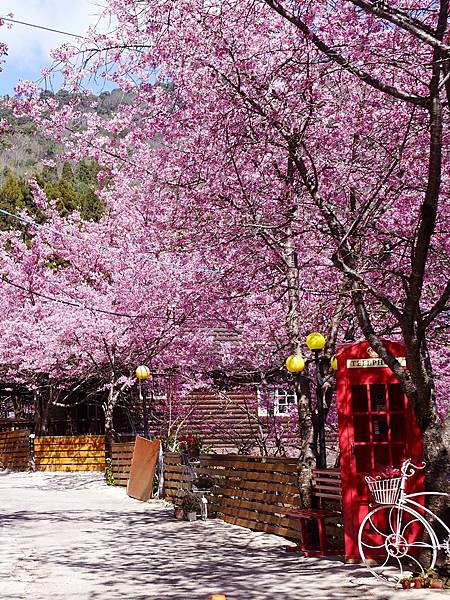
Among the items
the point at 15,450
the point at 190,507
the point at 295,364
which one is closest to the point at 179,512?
the point at 190,507

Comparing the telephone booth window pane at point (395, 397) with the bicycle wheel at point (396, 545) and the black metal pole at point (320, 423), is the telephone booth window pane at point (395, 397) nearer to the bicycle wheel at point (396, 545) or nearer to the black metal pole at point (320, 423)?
the bicycle wheel at point (396, 545)

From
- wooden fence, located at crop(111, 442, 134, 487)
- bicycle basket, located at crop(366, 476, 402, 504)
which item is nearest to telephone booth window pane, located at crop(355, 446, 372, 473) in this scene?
bicycle basket, located at crop(366, 476, 402, 504)

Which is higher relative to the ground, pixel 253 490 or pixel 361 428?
pixel 361 428

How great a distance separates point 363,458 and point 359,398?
2.29 feet

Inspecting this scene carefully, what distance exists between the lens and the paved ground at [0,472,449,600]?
28.9 ft

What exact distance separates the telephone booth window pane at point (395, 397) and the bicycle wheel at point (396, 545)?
1.17m

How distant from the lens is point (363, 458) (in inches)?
413

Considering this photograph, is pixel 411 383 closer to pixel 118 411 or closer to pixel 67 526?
pixel 67 526

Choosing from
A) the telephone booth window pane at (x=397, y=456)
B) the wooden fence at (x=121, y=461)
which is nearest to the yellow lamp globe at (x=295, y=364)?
the telephone booth window pane at (x=397, y=456)

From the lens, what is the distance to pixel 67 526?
15305mm

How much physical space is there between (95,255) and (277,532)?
Result: 18.2m

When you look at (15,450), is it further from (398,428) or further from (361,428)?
(398,428)

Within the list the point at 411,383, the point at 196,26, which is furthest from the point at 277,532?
the point at 196,26

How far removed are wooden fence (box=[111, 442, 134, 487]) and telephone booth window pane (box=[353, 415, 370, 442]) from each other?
13.1m
